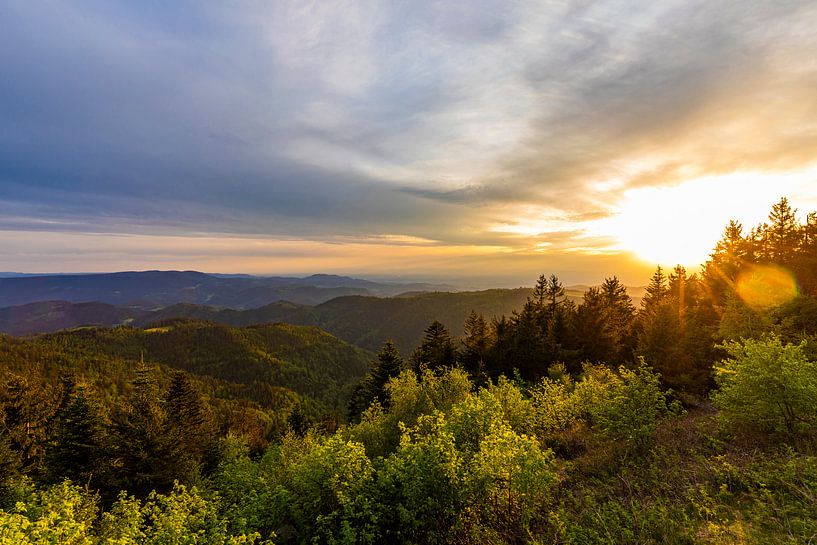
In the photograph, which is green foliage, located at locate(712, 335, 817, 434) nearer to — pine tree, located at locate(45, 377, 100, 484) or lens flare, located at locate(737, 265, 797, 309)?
lens flare, located at locate(737, 265, 797, 309)

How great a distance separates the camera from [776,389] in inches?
579

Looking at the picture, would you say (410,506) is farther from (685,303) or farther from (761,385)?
(685,303)

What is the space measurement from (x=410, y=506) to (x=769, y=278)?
4763 centimetres

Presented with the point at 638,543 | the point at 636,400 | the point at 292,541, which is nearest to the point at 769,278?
the point at 636,400

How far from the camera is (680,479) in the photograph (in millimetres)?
14602

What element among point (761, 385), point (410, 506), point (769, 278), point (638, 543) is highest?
point (769, 278)

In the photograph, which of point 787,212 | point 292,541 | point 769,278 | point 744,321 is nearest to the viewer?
point 292,541

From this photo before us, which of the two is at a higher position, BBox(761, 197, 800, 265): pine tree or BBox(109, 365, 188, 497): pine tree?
BBox(761, 197, 800, 265): pine tree

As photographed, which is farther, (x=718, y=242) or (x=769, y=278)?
(x=718, y=242)

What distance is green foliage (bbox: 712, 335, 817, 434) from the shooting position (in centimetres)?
1430

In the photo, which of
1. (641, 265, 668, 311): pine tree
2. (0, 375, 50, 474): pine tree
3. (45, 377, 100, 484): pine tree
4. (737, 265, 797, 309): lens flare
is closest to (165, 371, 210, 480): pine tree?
(45, 377, 100, 484): pine tree

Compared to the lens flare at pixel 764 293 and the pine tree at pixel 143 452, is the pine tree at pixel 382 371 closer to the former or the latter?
the pine tree at pixel 143 452

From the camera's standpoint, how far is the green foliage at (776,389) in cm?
1430

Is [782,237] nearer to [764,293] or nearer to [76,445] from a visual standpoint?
[764,293]
